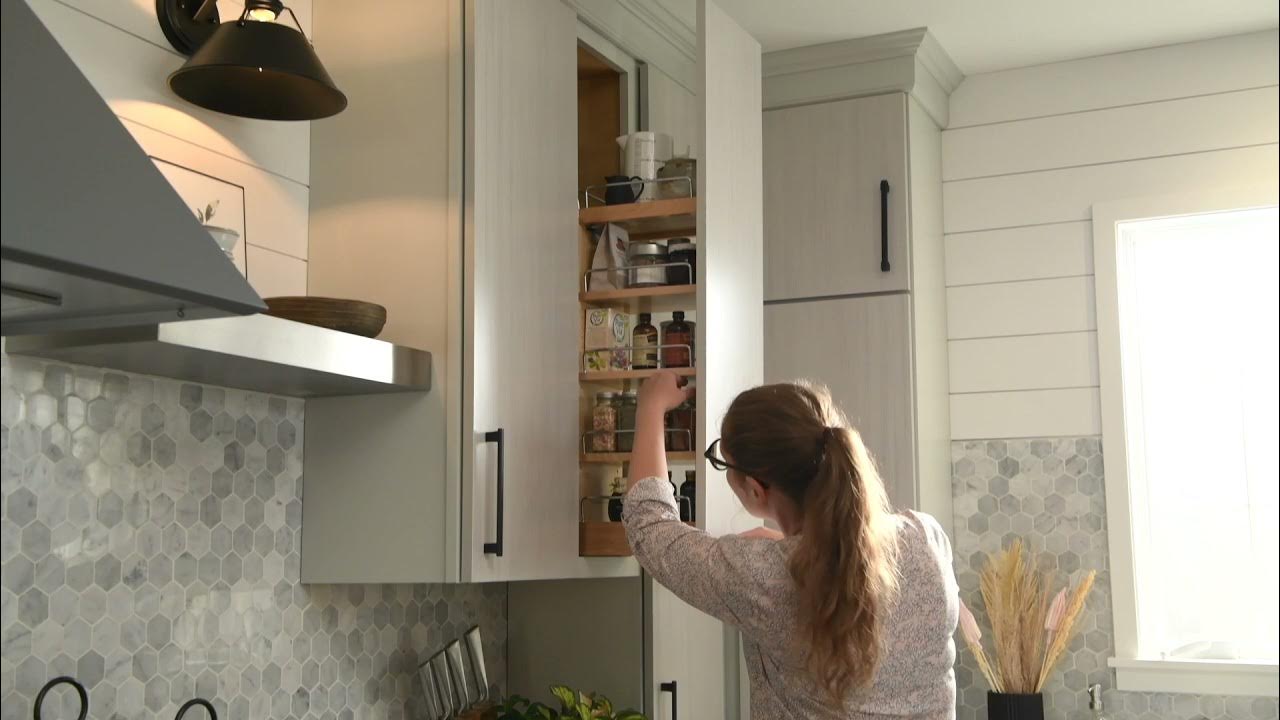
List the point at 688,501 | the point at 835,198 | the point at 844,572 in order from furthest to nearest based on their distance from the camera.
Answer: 1. the point at 835,198
2. the point at 688,501
3. the point at 844,572

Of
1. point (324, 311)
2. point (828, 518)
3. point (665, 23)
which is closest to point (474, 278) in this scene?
point (324, 311)

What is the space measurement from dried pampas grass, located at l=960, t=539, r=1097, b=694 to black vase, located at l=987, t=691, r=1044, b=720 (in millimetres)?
41

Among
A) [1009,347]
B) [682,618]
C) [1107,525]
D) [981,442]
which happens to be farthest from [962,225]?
[682,618]

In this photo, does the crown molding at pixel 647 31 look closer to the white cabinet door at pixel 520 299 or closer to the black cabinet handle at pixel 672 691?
the white cabinet door at pixel 520 299

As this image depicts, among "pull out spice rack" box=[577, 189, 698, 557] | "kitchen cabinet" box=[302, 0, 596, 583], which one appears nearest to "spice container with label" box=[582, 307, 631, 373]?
"pull out spice rack" box=[577, 189, 698, 557]

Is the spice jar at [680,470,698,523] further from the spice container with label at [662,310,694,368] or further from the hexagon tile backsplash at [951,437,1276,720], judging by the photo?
the hexagon tile backsplash at [951,437,1276,720]

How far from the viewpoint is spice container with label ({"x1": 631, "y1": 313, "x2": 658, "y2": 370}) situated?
98.7 inches

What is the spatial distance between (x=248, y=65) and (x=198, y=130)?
29cm

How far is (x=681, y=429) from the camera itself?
2527 mm

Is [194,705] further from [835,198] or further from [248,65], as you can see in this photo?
[835,198]

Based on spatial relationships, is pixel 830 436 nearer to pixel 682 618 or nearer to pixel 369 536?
pixel 369 536

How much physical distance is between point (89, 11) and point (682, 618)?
171 cm

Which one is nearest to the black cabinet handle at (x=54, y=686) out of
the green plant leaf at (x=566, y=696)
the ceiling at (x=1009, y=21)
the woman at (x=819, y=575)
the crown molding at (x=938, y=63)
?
the woman at (x=819, y=575)

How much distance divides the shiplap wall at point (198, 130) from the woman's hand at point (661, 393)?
0.67 metres
